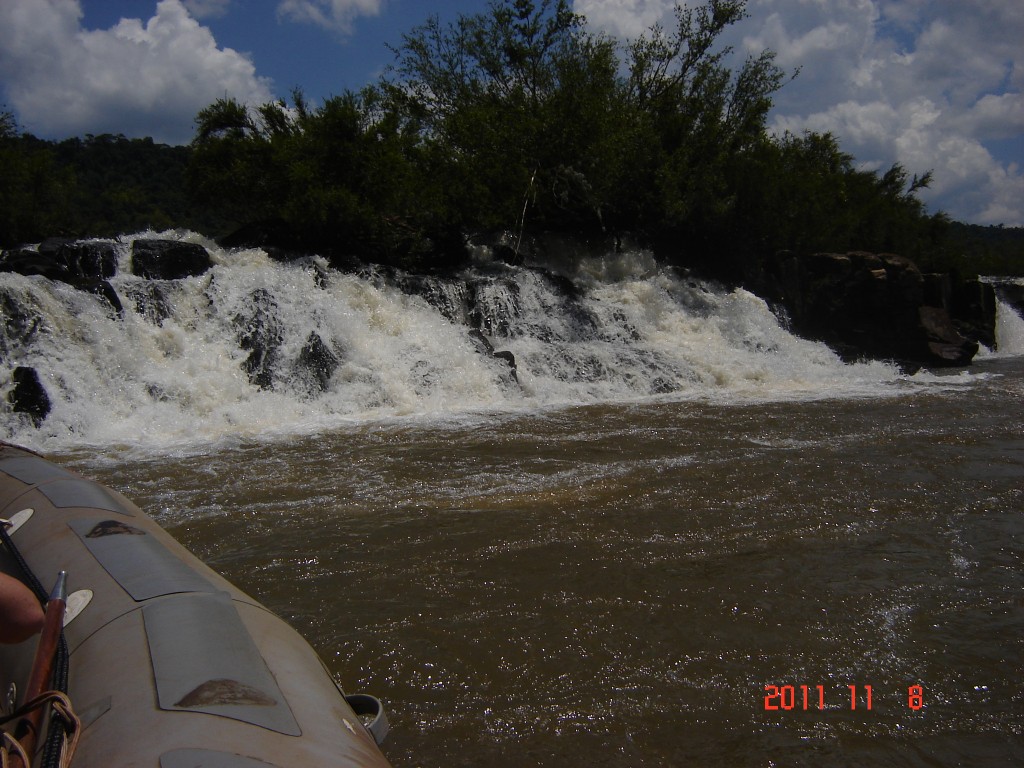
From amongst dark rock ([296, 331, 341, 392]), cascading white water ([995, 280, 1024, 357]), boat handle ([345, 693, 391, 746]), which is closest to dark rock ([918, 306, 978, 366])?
cascading white water ([995, 280, 1024, 357])

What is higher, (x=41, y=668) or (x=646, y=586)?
(x=41, y=668)

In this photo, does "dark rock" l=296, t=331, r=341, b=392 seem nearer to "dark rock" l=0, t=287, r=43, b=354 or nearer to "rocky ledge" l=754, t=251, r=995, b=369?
"dark rock" l=0, t=287, r=43, b=354

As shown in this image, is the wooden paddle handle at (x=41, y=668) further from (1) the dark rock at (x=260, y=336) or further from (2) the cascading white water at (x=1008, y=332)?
(2) the cascading white water at (x=1008, y=332)

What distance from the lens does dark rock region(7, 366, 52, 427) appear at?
8.12 meters

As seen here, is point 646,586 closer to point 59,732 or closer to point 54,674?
point 54,674

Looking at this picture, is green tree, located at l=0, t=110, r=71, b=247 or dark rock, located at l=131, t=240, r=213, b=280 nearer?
dark rock, located at l=131, t=240, r=213, b=280

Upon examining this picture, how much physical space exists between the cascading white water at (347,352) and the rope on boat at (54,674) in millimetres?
5876

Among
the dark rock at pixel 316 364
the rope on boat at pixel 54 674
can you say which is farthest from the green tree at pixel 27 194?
the rope on boat at pixel 54 674

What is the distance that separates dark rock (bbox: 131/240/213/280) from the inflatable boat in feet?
32.9

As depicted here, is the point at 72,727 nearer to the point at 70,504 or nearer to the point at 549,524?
the point at 70,504

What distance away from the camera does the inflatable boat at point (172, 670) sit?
1273 millimetres

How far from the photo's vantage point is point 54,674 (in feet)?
5.08

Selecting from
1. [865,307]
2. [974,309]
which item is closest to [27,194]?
[865,307]
